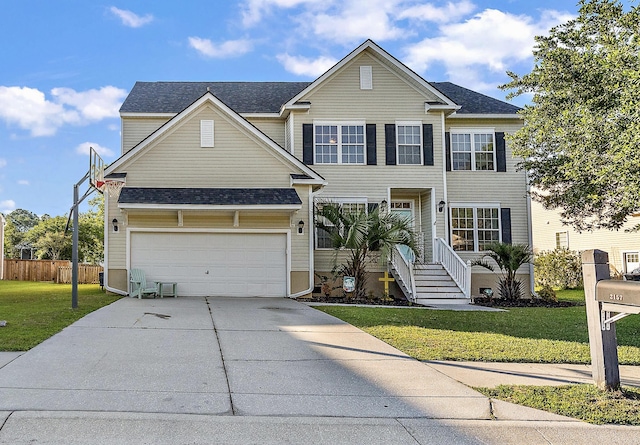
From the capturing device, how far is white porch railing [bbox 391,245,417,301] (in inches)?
623

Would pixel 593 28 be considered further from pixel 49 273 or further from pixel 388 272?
pixel 49 273

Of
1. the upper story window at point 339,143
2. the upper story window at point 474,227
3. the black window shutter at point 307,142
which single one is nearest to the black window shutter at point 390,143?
the upper story window at point 339,143

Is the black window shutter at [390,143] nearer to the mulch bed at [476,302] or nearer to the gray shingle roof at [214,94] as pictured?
the gray shingle roof at [214,94]

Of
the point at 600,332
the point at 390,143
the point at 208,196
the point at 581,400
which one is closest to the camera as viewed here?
the point at 581,400

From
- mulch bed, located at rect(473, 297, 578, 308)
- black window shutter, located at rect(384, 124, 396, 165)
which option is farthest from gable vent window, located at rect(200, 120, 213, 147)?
mulch bed, located at rect(473, 297, 578, 308)

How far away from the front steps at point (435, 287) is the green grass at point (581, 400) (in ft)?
32.1

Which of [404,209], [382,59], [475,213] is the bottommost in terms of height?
[475,213]

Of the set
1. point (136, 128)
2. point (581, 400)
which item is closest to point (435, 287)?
point (581, 400)

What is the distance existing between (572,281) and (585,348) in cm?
1813

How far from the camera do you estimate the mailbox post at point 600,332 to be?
17.7 ft

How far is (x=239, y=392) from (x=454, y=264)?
1254 centimetres

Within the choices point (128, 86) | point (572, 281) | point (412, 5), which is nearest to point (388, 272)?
point (412, 5)

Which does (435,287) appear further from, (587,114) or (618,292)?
(618,292)

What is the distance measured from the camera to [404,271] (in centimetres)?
1659
